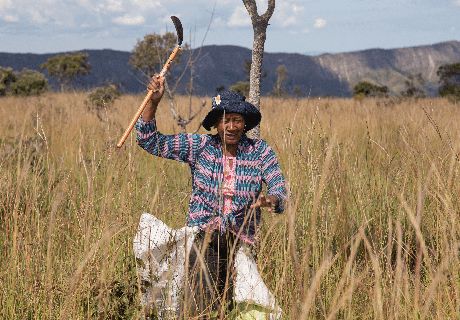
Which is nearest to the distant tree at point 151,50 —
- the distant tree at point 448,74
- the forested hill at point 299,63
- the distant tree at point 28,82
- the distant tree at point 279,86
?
the distant tree at point 279,86

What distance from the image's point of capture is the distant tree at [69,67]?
3312 centimetres

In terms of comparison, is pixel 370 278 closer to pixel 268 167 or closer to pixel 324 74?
pixel 268 167

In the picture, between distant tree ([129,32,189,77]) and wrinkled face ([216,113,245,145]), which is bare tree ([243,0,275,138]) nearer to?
wrinkled face ([216,113,245,145])

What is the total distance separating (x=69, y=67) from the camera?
110ft

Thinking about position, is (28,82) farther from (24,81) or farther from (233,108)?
(233,108)

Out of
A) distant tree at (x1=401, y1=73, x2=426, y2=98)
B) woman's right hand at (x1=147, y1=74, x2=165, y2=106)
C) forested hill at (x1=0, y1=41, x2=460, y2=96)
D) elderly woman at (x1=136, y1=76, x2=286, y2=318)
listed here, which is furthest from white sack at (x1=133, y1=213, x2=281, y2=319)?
forested hill at (x1=0, y1=41, x2=460, y2=96)

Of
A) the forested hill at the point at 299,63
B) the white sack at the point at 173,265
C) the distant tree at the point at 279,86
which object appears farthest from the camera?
the forested hill at the point at 299,63

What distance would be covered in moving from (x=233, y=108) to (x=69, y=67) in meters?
32.1

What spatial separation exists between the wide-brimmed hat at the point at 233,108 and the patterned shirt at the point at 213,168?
0.34ft

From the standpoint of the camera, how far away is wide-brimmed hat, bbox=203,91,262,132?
2.78m

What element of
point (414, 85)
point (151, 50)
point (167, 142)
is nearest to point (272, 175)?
point (167, 142)

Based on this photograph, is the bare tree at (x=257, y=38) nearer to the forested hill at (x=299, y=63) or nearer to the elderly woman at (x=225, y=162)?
the elderly woman at (x=225, y=162)

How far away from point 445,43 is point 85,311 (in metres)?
163

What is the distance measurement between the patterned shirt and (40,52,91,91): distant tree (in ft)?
102
